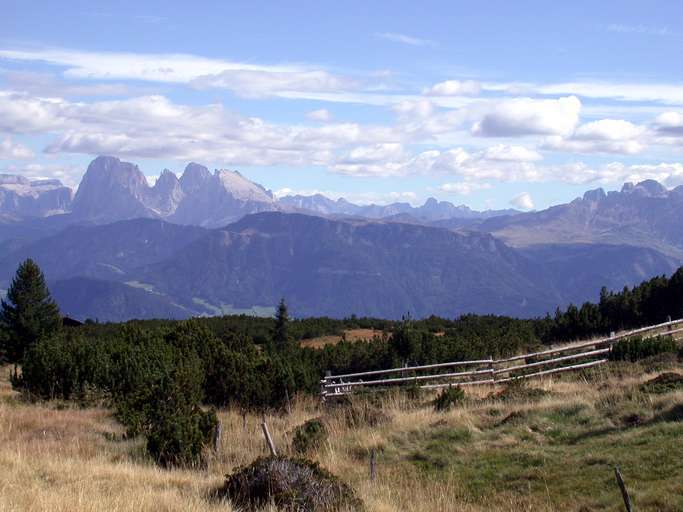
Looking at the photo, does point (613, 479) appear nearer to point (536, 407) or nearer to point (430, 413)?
point (536, 407)

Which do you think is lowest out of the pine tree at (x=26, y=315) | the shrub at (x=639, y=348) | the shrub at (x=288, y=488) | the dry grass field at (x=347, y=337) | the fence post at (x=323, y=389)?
the dry grass field at (x=347, y=337)

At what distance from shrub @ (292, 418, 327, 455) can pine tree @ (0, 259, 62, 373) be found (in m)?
24.2

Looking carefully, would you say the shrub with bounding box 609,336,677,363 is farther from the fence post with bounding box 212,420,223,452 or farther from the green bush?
the green bush

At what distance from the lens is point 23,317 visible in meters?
34.1

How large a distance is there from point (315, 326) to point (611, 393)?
39.8 m

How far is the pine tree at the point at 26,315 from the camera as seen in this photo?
3394 centimetres

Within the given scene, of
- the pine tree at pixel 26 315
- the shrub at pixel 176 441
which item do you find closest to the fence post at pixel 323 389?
the shrub at pixel 176 441

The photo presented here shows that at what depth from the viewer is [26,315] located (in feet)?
112

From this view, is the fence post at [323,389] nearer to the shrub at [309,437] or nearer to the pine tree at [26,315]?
the shrub at [309,437]

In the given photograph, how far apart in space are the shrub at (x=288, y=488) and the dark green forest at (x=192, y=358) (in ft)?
8.22

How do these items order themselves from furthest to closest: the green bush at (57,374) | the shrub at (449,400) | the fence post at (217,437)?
the green bush at (57,374) → the shrub at (449,400) → the fence post at (217,437)

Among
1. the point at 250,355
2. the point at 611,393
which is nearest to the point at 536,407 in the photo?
the point at 611,393

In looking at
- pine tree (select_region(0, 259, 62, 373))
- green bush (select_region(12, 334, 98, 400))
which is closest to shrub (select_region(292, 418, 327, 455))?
green bush (select_region(12, 334, 98, 400))

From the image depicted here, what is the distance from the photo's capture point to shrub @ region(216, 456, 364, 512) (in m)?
8.05
